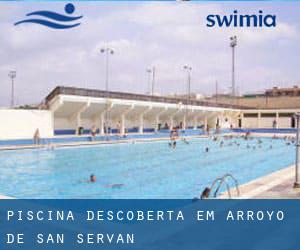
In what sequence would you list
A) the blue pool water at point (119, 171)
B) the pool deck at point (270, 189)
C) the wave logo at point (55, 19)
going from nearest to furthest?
the pool deck at point (270, 189) → the blue pool water at point (119, 171) → the wave logo at point (55, 19)

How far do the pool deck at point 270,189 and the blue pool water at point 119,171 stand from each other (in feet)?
6.79

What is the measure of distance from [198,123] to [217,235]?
4191 cm

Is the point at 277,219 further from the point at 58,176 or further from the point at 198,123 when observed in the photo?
the point at 198,123

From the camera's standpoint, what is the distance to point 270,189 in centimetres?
768

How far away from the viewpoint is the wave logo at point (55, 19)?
1958cm

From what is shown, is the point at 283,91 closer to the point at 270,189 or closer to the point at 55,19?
the point at 55,19

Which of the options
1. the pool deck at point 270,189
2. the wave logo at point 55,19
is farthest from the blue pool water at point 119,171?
the wave logo at point 55,19

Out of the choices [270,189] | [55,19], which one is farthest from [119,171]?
[55,19]

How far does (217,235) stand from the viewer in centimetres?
482

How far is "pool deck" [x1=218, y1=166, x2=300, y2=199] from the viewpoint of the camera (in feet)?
23.0

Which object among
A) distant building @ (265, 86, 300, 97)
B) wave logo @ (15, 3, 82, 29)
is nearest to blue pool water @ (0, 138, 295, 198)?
wave logo @ (15, 3, 82, 29)

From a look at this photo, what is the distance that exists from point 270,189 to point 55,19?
16166 millimetres

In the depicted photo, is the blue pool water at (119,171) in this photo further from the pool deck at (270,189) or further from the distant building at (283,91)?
the distant building at (283,91)

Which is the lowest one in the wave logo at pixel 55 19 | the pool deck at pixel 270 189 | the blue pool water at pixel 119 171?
the blue pool water at pixel 119 171
